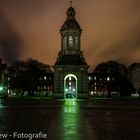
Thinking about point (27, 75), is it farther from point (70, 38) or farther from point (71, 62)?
point (70, 38)

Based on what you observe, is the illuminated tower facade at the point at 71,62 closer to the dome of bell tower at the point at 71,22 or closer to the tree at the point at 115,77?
the dome of bell tower at the point at 71,22

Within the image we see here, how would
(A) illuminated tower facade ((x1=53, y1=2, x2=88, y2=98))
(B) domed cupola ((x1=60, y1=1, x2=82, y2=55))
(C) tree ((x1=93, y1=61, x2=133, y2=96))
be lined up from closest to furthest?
(A) illuminated tower facade ((x1=53, y1=2, x2=88, y2=98)) < (B) domed cupola ((x1=60, y1=1, x2=82, y2=55)) < (C) tree ((x1=93, y1=61, x2=133, y2=96))

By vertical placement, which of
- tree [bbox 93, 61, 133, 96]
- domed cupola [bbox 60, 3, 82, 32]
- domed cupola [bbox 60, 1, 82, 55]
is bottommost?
tree [bbox 93, 61, 133, 96]

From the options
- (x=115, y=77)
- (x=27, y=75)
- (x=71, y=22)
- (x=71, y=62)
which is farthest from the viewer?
(x=115, y=77)

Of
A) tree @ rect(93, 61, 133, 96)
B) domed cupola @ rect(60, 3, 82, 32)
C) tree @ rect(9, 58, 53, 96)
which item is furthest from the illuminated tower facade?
tree @ rect(93, 61, 133, 96)

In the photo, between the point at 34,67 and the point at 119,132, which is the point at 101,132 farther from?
the point at 34,67

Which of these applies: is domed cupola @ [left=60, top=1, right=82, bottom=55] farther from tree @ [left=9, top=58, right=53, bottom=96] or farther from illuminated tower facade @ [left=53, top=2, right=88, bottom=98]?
tree @ [left=9, top=58, right=53, bottom=96]

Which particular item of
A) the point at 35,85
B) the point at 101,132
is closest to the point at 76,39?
the point at 35,85

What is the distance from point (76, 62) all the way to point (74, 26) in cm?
1043

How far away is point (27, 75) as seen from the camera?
127m

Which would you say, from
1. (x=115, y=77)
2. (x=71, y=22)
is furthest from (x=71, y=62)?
(x=115, y=77)

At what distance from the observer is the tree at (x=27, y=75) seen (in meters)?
124

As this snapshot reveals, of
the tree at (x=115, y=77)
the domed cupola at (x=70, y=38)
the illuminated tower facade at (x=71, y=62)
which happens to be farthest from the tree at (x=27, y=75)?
the tree at (x=115, y=77)

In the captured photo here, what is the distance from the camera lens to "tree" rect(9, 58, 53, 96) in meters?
124
